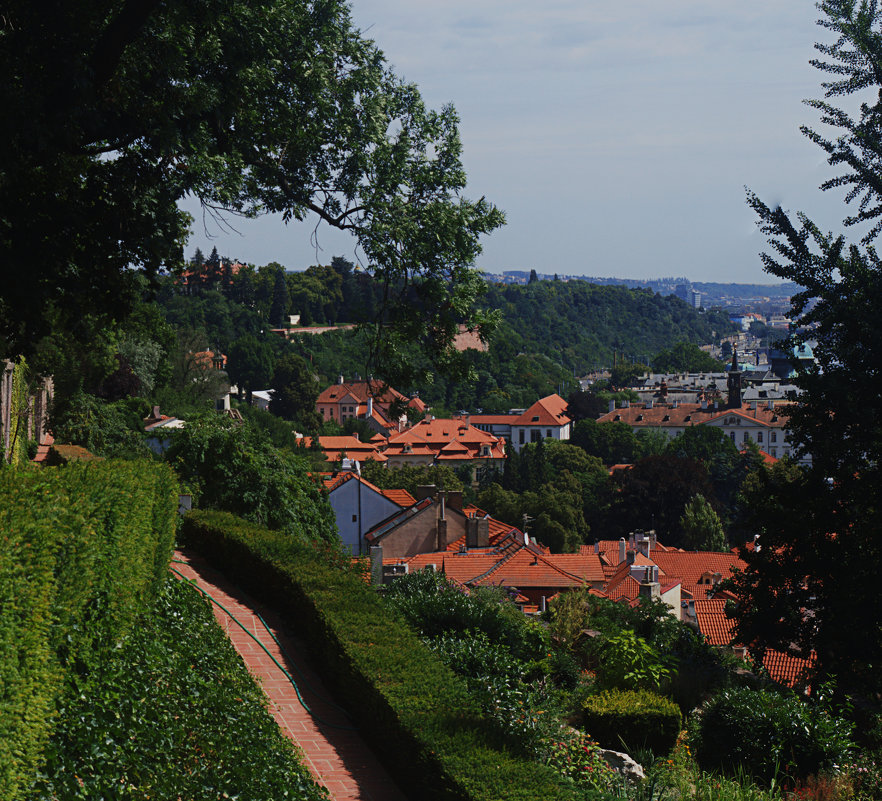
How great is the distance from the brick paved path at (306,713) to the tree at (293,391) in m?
97.2

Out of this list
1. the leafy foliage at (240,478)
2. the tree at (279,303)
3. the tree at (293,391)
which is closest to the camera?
the leafy foliage at (240,478)

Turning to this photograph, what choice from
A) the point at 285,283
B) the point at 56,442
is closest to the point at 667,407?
the point at 285,283

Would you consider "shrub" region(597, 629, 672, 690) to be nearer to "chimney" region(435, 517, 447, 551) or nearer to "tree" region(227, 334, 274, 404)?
"chimney" region(435, 517, 447, 551)

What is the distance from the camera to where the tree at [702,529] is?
62156 mm

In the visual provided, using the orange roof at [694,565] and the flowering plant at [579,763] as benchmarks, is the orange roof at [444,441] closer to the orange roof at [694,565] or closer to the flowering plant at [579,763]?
the orange roof at [694,565]

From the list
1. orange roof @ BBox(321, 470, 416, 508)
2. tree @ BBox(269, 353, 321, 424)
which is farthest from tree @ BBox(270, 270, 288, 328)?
orange roof @ BBox(321, 470, 416, 508)

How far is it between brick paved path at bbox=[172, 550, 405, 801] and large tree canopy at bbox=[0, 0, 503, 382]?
3158mm

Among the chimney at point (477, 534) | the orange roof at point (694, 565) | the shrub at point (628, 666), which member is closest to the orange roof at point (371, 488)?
the chimney at point (477, 534)

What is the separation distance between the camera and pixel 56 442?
3017 cm

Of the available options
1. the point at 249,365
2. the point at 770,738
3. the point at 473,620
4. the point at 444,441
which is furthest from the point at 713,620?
the point at 249,365

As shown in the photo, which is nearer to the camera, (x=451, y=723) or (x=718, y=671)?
(x=451, y=723)

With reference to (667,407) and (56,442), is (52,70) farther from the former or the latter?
(667,407)

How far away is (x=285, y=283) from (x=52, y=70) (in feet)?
439

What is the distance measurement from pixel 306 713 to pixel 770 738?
375 centimetres
